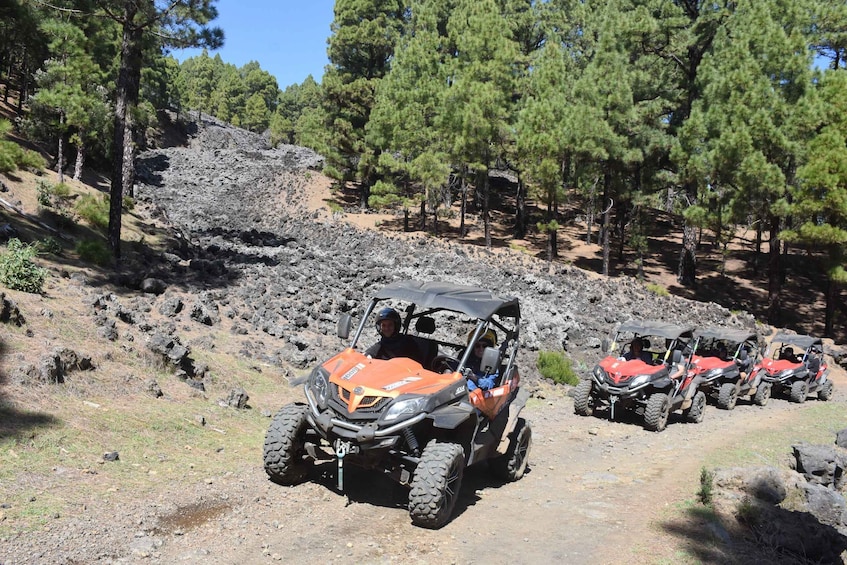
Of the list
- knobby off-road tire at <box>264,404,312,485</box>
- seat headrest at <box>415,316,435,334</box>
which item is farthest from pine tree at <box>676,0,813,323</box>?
knobby off-road tire at <box>264,404,312,485</box>

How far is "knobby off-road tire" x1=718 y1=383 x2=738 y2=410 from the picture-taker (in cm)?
1457

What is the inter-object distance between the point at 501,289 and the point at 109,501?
1758 centimetres

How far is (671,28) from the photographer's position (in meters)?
30.0

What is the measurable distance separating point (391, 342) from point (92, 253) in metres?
12.1

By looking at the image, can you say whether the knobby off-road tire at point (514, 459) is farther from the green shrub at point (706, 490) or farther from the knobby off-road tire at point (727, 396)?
the knobby off-road tire at point (727, 396)

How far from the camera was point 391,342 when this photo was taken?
7.26 m

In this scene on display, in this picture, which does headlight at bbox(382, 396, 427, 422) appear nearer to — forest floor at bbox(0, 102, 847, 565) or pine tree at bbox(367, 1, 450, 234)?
forest floor at bbox(0, 102, 847, 565)

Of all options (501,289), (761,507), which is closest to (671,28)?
(501,289)

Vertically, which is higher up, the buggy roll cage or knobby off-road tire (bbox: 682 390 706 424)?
the buggy roll cage

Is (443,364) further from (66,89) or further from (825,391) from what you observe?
(66,89)

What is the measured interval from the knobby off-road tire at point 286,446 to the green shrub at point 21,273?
7.09m

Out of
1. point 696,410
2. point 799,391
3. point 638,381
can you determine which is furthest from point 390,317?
point 799,391

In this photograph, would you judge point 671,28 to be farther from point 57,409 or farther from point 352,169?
point 57,409

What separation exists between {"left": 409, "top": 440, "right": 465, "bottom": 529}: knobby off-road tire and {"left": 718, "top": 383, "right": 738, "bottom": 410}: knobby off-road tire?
11.1m
